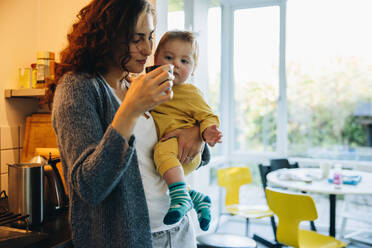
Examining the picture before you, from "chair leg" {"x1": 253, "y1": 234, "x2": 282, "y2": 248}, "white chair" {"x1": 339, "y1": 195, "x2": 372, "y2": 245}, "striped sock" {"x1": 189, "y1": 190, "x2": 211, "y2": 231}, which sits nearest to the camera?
"striped sock" {"x1": 189, "y1": 190, "x2": 211, "y2": 231}

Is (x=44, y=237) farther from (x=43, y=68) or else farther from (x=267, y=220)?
(x=267, y=220)

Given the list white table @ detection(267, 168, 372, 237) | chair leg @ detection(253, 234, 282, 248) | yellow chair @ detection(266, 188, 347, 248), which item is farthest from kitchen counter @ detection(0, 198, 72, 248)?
chair leg @ detection(253, 234, 282, 248)

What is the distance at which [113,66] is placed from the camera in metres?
1.07

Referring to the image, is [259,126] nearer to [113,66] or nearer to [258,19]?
[258,19]

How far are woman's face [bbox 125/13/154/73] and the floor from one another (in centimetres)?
299

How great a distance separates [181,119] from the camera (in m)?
1.39

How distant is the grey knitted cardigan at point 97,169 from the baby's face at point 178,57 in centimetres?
48

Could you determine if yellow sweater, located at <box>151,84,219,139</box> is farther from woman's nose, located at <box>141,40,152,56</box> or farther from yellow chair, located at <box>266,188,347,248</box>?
yellow chair, located at <box>266,188,347,248</box>

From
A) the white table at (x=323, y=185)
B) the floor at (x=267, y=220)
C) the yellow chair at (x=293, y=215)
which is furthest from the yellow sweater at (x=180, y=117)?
the floor at (x=267, y=220)

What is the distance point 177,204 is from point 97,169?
367 millimetres

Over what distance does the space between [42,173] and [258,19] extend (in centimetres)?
366

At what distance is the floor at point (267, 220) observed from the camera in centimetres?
372

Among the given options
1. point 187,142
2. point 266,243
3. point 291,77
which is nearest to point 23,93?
point 187,142

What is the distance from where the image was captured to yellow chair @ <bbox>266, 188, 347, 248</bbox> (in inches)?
89.3
